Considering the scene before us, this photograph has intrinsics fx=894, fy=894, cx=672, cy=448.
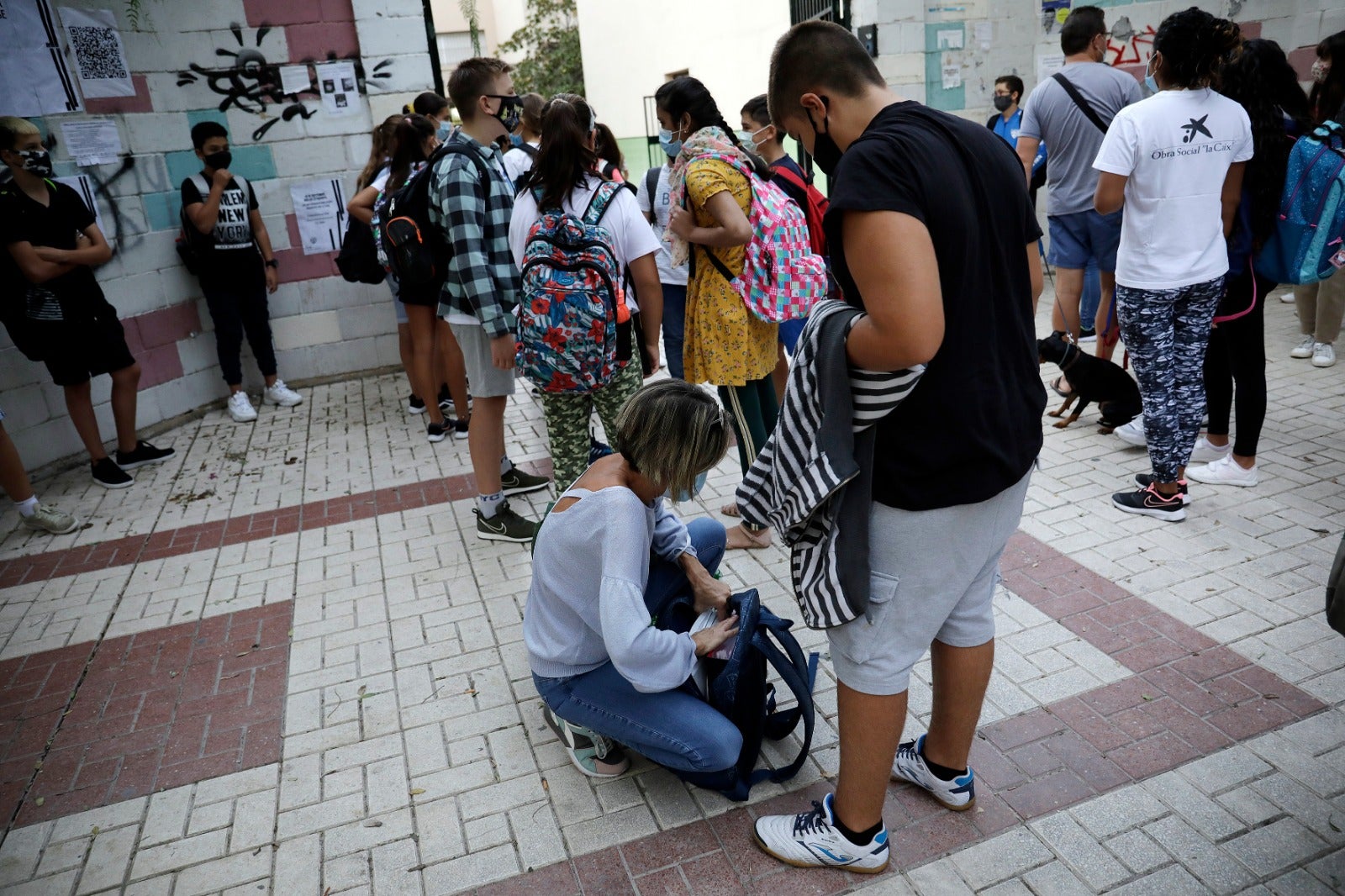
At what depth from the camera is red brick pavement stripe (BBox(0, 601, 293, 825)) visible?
287 centimetres

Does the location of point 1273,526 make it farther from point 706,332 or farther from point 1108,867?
point 706,332

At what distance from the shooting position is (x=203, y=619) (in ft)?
12.6

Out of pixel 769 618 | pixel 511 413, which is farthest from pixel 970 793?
pixel 511 413

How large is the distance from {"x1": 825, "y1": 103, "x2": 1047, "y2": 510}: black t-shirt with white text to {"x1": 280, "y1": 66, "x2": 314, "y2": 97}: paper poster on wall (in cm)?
642

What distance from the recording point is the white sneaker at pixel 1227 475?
4223 millimetres

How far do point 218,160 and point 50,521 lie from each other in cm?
287

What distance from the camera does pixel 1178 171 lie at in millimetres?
3662

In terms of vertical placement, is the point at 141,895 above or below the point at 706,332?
below

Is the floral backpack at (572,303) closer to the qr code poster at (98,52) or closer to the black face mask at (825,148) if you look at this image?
the black face mask at (825,148)

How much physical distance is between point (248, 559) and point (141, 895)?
217 cm

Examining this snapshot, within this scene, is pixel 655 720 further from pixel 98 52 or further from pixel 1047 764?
pixel 98 52

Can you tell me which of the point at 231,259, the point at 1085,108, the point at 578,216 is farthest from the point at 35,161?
the point at 1085,108

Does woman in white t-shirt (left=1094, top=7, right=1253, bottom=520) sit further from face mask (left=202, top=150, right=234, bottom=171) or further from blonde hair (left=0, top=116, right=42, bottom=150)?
face mask (left=202, top=150, right=234, bottom=171)

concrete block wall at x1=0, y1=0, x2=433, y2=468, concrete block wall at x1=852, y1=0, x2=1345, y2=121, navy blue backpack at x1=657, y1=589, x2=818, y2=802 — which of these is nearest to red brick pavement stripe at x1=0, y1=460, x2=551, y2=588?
concrete block wall at x1=0, y1=0, x2=433, y2=468
